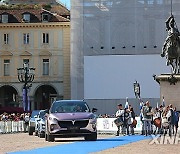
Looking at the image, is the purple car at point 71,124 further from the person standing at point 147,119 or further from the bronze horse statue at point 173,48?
→ the bronze horse statue at point 173,48

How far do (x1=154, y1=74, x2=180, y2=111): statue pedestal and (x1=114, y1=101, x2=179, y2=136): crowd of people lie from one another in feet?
1.98

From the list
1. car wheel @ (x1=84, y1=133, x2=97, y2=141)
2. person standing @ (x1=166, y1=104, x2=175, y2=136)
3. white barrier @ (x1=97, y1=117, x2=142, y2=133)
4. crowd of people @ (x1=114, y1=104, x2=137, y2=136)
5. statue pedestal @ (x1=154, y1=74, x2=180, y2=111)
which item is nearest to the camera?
car wheel @ (x1=84, y1=133, x2=97, y2=141)

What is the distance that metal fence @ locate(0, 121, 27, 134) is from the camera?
43.4m

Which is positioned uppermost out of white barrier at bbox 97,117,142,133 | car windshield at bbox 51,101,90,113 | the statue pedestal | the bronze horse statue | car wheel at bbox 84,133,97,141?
the bronze horse statue

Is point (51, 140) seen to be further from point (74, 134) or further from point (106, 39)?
point (106, 39)

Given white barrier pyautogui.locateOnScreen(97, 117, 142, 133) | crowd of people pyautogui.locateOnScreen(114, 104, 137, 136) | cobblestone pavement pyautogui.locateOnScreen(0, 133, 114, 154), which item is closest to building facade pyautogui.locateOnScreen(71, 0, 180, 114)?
white barrier pyautogui.locateOnScreen(97, 117, 142, 133)

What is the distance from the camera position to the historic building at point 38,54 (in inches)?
3007

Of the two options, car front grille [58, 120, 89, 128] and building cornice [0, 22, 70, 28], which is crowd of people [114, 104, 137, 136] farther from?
building cornice [0, 22, 70, 28]

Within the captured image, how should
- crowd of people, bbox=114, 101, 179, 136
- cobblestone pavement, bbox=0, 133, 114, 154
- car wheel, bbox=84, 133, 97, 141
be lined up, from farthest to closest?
crowd of people, bbox=114, 101, 179, 136 → car wheel, bbox=84, 133, 97, 141 → cobblestone pavement, bbox=0, 133, 114, 154

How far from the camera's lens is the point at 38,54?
253 ft

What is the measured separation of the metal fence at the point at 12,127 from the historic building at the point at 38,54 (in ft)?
95.6

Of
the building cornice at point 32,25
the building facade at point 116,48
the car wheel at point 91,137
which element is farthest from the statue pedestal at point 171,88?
the building cornice at point 32,25

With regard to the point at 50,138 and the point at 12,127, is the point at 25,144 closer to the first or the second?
the point at 50,138

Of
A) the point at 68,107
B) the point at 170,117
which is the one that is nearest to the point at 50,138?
the point at 68,107
